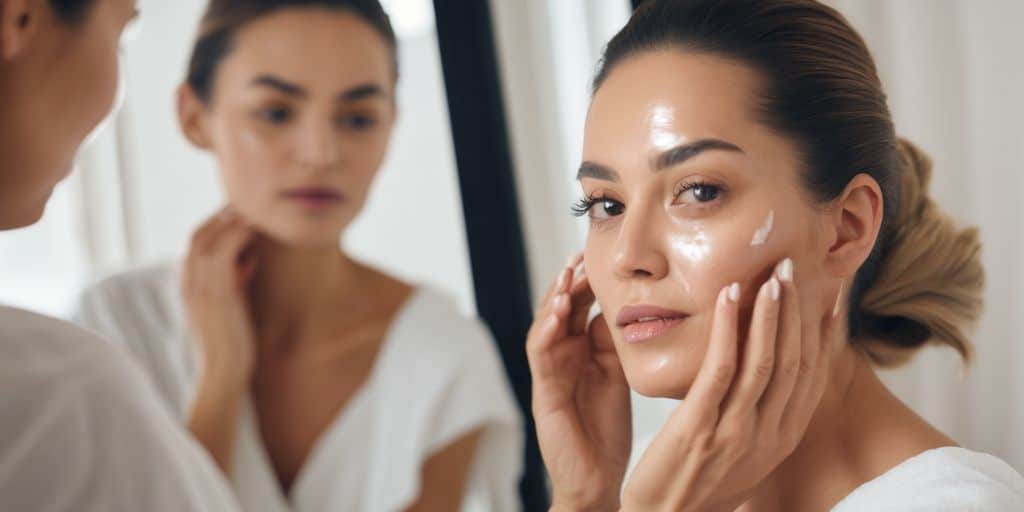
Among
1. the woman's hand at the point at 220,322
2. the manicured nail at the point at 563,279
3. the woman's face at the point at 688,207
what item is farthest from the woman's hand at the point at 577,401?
the woman's hand at the point at 220,322

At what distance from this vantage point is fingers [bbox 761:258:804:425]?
0.60 metres

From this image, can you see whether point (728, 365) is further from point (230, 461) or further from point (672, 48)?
point (230, 461)

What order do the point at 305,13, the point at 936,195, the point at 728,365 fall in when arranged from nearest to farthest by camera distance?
the point at 728,365 < the point at 936,195 < the point at 305,13

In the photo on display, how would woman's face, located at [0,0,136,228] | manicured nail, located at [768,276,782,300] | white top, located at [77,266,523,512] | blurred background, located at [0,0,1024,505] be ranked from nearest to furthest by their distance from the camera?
manicured nail, located at [768,276,782,300] < woman's face, located at [0,0,136,228] < blurred background, located at [0,0,1024,505] < white top, located at [77,266,523,512]

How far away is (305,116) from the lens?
3.58 ft

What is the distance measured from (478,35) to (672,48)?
1.48ft

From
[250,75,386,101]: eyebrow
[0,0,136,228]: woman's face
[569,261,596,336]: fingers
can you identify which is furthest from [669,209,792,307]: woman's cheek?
[250,75,386,101]: eyebrow

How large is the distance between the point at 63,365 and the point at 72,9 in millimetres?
255

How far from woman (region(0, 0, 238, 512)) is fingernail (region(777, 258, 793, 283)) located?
1.43 ft

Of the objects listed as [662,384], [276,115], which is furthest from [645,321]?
[276,115]

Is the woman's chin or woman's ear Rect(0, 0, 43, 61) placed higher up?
woman's ear Rect(0, 0, 43, 61)

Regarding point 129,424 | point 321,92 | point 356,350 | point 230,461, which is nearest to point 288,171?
point 321,92

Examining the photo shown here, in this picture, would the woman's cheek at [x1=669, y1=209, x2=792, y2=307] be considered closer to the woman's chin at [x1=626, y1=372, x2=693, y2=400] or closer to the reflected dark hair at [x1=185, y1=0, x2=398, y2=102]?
Result: the woman's chin at [x1=626, y1=372, x2=693, y2=400]

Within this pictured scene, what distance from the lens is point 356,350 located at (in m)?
1.14
